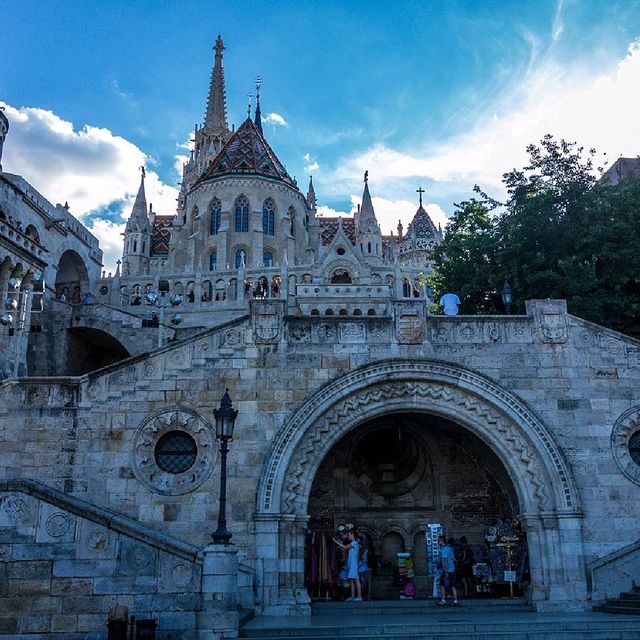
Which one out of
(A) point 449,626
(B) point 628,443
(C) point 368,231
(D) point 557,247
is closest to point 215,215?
(C) point 368,231

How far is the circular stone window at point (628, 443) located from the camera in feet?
48.5

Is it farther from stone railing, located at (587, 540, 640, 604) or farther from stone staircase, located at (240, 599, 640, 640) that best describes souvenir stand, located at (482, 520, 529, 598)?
stone staircase, located at (240, 599, 640, 640)

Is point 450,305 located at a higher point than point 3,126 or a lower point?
lower

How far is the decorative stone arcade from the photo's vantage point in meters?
14.0

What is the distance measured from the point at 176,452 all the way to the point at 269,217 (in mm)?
47776

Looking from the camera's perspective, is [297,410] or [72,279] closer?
[297,410]

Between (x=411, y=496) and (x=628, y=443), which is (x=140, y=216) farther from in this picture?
(x=628, y=443)

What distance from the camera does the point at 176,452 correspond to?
1480 centimetres

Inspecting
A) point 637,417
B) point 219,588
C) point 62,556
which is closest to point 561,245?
point 637,417

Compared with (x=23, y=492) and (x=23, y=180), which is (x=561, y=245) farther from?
(x=23, y=180)

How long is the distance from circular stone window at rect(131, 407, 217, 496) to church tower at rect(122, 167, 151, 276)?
2264 inches

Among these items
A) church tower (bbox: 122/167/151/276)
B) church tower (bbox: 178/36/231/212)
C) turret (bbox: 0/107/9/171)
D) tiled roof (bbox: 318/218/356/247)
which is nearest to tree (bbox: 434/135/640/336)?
turret (bbox: 0/107/9/171)

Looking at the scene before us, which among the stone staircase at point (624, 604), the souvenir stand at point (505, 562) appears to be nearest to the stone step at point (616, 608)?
the stone staircase at point (624, 604)

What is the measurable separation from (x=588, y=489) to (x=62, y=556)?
34.4 ft
